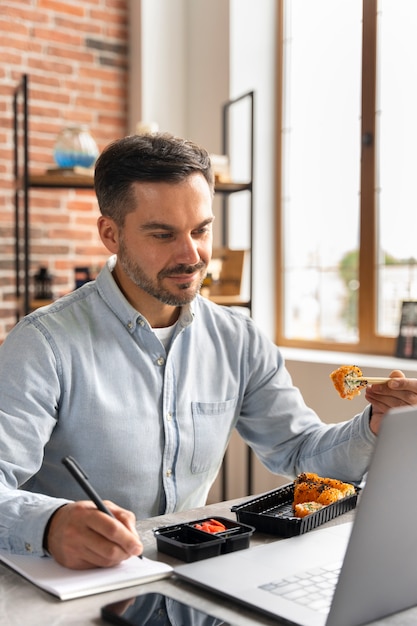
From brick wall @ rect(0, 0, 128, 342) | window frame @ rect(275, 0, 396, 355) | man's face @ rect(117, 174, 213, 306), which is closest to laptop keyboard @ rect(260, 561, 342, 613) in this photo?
man's face @ rect(117, 174, 213, 306)

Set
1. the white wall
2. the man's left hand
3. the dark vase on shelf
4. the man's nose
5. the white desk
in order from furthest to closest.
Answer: the white wall, the dark vase on shelf, the man's nose, the man's left hand, the white desk

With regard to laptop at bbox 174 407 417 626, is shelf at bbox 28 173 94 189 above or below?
above

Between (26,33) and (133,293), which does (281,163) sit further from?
(133,293)

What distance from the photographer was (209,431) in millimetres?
1794

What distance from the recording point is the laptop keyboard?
41.7 inches

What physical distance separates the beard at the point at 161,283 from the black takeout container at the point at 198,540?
55 centimetres

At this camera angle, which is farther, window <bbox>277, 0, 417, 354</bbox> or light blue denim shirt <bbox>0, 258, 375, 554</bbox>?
window <bbox>277, 0, 417, 354</bbox>

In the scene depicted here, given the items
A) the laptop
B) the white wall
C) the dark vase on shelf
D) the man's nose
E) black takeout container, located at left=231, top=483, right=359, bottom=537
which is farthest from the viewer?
the white wall

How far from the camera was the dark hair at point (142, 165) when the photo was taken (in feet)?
5.61

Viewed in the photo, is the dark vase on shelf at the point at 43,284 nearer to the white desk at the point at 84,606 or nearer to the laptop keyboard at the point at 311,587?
the white desk at the point at 84,606

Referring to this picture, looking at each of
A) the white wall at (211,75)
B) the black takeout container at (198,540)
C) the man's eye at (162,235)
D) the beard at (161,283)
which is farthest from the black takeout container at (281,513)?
the white wall at (211,75)

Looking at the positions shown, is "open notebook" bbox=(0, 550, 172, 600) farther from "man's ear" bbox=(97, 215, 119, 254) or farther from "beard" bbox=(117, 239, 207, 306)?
"man's ear" bbox=(97, 215, 119, 254)

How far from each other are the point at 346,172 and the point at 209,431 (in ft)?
6.84

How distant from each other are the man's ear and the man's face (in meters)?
0.07
